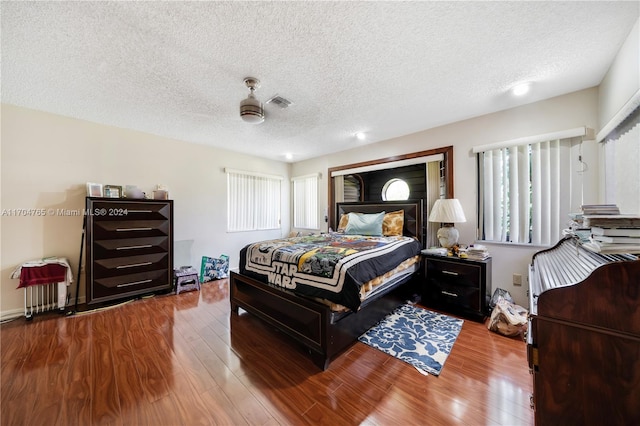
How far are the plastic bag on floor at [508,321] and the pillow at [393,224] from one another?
4.69ft

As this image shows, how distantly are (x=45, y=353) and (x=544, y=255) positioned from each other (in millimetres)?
4511

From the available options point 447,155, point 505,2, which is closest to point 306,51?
point 505,2

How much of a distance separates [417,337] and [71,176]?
4632mm

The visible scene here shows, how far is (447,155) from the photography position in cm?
320

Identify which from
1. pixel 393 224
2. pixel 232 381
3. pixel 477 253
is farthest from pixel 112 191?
pixel 477 253

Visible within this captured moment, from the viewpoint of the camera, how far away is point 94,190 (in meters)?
2.96

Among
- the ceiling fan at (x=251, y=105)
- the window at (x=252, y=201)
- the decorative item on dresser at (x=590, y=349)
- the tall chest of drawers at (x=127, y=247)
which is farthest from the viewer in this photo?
the window at (x=252, y=201)

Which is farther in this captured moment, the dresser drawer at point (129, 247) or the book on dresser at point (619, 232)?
the dresser drawer at point (129, 247)

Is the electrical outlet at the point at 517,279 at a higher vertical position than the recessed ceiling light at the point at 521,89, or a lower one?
lower

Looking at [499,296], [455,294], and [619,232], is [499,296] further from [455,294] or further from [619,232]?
[619,232]

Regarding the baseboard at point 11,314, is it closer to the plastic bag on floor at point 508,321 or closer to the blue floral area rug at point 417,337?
the blue floral area rug at point 417,337

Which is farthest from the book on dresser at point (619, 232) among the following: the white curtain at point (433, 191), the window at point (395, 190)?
the window at point (395, 190)

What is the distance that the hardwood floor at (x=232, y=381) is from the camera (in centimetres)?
135

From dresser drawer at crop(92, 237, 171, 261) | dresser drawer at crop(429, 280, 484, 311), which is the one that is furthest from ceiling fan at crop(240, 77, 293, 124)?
dresser drawer at crop(429, 280, 484, 311)
